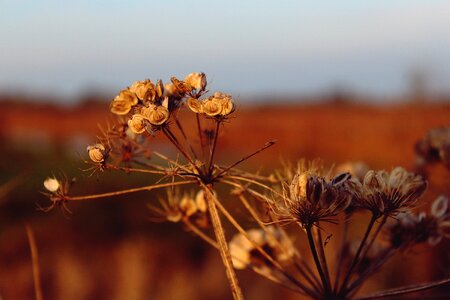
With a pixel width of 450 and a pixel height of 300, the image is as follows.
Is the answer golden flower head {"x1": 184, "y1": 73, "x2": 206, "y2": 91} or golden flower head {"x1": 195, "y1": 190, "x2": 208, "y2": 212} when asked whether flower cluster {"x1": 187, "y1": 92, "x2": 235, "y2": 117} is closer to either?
golden flower head {"x1": 184, "y1": 73, "x2": 206, "y2": 91}

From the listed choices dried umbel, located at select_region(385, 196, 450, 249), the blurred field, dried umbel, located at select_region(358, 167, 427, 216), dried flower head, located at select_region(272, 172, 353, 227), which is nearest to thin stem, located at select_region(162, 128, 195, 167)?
dried flower head, located at select_region(272, 172, 353, 227)

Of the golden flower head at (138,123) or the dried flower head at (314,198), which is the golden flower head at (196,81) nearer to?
the golden flower head at (138,123)

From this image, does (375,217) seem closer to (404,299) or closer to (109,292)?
(404,299)

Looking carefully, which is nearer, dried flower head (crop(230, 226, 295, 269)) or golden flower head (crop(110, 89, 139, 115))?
golden flower head (crop(110, 89, 139, 115))

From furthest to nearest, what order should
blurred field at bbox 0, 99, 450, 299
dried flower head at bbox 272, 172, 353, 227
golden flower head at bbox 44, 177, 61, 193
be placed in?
blurred field at bbox 0, 99, 450, 299 < golden flower head at bbox 44, 177, 61, 193 < dried flower head at bbox 272, 172, 353, 227

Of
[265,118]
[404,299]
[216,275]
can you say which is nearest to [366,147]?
[265,118]

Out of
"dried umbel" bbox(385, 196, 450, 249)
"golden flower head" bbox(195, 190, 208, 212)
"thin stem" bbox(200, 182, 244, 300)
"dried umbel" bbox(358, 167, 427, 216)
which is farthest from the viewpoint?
"dried umbel" bbox(385, 196, 450, 249)
